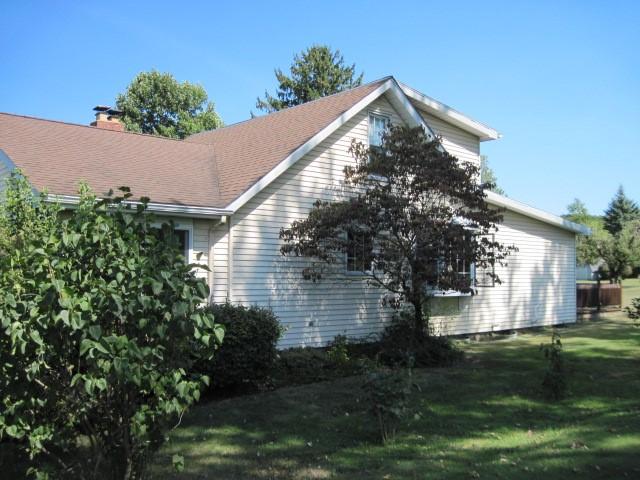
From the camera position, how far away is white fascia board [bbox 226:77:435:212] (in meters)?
11.7

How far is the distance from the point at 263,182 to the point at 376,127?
4174 mm

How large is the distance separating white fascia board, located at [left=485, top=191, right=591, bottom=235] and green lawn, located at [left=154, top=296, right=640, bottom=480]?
6147 millimetres

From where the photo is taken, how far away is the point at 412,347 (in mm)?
12547

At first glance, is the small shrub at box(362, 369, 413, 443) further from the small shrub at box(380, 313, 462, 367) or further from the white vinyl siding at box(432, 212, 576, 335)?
the white vinyl siding at box(432, 212, 576, 335)

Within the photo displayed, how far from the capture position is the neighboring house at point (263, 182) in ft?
37.9

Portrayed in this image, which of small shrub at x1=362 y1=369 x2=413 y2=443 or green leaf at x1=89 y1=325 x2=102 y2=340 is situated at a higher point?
green leaf at x1=89 y1=325 x2=102 y2=340

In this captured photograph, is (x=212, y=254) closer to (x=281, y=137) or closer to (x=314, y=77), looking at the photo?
(x=281, y=137)

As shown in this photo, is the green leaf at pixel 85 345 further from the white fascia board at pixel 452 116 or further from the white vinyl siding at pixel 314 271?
the white fascia board at pixel 452 116

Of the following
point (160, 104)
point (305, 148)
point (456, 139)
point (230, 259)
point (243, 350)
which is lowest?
point (243, 350)

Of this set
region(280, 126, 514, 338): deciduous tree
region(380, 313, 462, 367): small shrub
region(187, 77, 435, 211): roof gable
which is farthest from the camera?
region(380, 313, 462, 367): small shrub

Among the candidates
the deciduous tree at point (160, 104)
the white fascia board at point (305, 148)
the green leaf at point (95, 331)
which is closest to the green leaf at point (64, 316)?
the green leaf at point (95, 331)

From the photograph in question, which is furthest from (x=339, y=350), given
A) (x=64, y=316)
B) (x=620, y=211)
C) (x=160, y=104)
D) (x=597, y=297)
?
(x=620, y=211)

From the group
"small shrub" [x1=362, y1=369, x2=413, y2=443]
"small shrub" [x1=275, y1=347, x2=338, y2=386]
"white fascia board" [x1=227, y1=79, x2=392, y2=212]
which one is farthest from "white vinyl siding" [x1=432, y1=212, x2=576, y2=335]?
"small shrub" [x1=362, y1=369, x2=413, y2=443]

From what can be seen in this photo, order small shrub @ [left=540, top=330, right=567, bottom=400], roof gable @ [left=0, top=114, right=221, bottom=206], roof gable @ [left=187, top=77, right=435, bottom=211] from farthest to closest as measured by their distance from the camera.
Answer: roof gable @ [left=187, top=77, right=435, bottom=211] → roof gable @ [left=0, top=114, right=221, bottom=206] → small shrub @ [left=540, top=330, right=567, bottom=400]
